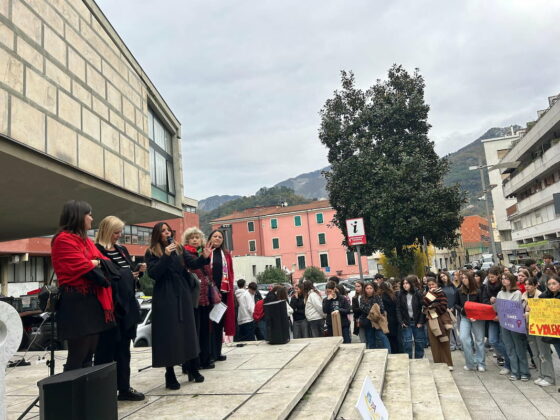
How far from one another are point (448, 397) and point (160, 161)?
9.84m

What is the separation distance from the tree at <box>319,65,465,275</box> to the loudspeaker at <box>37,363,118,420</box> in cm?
1986

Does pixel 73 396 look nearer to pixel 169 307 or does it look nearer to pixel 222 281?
pixel 169 307

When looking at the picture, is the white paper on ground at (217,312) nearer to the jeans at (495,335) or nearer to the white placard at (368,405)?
the white placard at (368,405)

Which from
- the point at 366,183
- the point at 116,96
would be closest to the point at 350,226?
the point at 116,96

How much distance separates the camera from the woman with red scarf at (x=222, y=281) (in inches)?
211

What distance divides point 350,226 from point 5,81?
7.38m

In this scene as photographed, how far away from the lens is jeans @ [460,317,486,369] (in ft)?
25.9

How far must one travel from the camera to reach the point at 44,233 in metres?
11.1

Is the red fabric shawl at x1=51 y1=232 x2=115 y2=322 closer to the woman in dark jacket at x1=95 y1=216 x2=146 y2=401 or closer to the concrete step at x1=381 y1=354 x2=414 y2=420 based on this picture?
the woman in dark jacket at x1=95 y1=216 x2=146 y2=401

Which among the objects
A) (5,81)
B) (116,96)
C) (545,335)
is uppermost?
(116,96)

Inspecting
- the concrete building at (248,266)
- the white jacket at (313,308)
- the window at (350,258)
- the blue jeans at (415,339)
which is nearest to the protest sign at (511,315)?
the blue jeans at (415,339)

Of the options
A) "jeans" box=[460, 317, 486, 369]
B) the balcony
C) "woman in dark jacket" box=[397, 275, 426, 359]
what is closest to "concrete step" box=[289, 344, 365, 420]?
"woman in dark jacket" box=[397, 275, 426, 359]

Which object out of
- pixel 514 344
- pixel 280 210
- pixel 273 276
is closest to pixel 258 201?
pixel 280 210

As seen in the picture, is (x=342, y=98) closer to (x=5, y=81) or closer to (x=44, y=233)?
(x=44, y=233)
